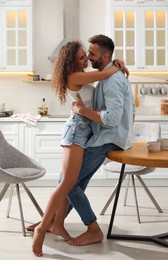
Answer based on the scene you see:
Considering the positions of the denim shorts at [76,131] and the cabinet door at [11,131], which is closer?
the denim shorts at [76,131]

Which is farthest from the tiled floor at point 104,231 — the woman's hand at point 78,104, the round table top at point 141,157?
the woman's hand at point 78,104

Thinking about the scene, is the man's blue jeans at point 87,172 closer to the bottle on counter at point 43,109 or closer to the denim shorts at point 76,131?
the denim shorts at point 76,131

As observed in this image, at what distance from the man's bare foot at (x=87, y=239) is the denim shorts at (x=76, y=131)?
64cm

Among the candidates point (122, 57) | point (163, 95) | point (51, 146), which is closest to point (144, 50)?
point (122, 57)

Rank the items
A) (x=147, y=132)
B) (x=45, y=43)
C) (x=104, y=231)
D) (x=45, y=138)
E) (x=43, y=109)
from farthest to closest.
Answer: (x=45, y=43) → (x=43, y=109) → (x=45, y=138) → (x=147, y=132) → (x=104, y=231)

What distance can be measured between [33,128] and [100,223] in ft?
6.24

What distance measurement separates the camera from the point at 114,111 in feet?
10.8

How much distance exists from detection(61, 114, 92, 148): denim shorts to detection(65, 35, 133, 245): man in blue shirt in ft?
0.16

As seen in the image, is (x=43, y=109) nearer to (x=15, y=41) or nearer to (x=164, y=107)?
(x=15, y=41)

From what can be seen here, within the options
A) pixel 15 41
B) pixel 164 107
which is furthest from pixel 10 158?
pixel 164 107

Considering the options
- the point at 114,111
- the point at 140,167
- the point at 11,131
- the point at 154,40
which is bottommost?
the point at 140,167

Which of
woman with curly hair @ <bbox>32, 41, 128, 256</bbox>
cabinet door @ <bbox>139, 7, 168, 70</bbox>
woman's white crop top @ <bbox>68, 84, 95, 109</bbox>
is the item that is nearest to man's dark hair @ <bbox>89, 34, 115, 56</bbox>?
woman with curly hair @ <bbox>32, 41, 128, 256</bbox>

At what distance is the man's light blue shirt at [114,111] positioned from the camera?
3312 mm

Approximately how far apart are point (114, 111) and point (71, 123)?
0.35 metres
